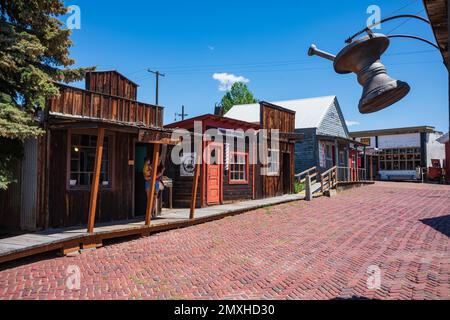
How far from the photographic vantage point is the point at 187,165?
14.6 meters

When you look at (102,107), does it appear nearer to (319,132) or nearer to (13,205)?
(13,205)

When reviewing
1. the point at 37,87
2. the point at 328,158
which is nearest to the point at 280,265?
the point at 37,87

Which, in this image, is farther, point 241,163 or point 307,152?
point 307,152

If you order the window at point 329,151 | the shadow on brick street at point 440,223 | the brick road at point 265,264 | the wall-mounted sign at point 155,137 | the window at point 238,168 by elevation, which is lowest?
the brick road at point 265,264

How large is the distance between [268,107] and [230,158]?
4.25 meters

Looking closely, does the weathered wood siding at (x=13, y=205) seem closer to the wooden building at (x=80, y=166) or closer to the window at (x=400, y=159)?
the wooden building at (x=80, y=166)

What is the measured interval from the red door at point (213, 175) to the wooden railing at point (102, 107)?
2650mm

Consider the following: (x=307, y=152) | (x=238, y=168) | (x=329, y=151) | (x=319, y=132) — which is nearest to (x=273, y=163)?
(x=238, y=168)

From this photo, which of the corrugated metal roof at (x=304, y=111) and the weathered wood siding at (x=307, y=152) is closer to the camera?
the weathered wood siding at (x=307, y=152)

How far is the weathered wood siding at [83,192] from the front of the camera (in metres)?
9.12

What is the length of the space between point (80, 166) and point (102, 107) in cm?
190

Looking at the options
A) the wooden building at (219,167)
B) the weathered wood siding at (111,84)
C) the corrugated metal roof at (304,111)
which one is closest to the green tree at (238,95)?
the corrugated metal roof at (304,111)

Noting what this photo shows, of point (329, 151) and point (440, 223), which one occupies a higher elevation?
point (329, 151)

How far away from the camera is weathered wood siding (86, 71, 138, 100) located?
38.2 ft
